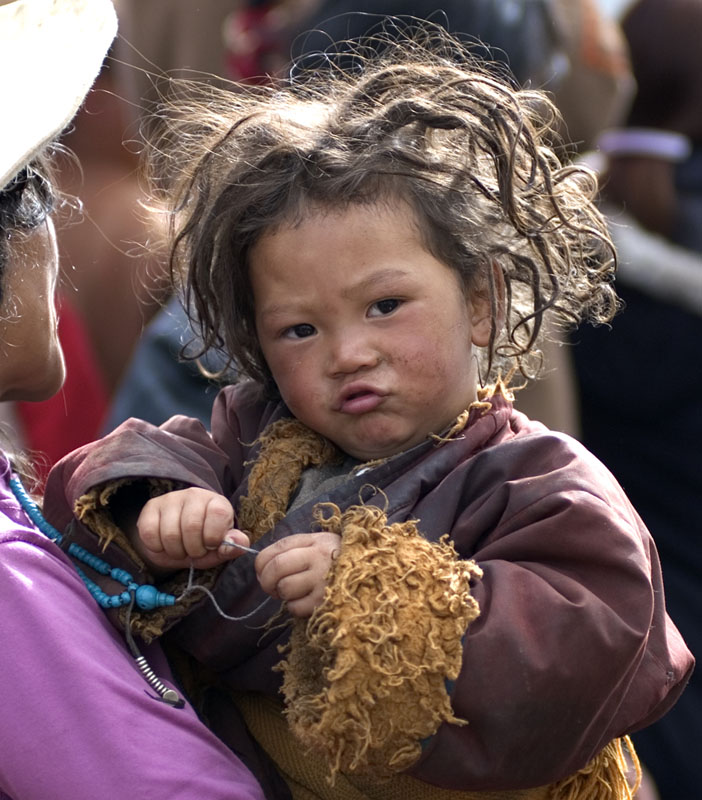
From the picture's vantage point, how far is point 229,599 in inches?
70.4

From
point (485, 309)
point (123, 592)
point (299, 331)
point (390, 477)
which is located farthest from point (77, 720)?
point (485, 309)

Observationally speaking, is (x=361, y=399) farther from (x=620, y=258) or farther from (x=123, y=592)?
(x=620, y=258)

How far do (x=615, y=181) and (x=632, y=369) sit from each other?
739 mm

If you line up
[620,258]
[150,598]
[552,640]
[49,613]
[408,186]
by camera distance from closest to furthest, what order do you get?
[552,640], [49,613], [150,598], [408,186], [620,258]

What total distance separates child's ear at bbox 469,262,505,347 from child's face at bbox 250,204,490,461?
4cm

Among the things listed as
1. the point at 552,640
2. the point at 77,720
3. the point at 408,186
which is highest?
the point at 408,186

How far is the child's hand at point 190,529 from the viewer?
1.67 m

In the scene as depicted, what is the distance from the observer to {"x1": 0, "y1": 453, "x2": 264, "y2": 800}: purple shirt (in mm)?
1527

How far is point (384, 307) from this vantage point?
1818 millimetres

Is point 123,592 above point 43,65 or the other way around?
the other way around

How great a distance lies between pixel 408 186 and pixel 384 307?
207 mm

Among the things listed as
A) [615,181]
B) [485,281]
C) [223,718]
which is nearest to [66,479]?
[223,718]

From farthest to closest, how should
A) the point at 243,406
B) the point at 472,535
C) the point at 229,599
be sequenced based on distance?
the point at 243,406 → the point at 229,599 → the point at 472,535

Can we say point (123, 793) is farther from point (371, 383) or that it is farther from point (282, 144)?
point (282, 144)
